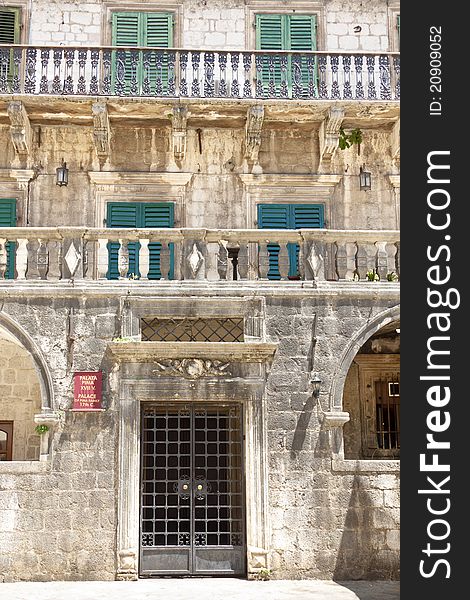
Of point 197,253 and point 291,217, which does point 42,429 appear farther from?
point 291,217

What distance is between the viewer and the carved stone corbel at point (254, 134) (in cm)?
1568

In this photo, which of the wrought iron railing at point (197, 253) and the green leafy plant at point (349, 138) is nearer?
the wrought iron railing at point (197, 253)

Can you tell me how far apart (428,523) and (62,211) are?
10.0m

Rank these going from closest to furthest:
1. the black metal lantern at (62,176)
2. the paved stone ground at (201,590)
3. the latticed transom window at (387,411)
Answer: the paved stone ground at (201,590), the latticed transom window at (387,411), the black metal lantern at (62,176)

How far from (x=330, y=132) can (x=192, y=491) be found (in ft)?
23.0

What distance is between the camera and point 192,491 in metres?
12.4

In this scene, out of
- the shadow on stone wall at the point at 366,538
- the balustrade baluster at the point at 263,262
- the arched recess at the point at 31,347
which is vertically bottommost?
the shadow on stone wall at the point at 366,538

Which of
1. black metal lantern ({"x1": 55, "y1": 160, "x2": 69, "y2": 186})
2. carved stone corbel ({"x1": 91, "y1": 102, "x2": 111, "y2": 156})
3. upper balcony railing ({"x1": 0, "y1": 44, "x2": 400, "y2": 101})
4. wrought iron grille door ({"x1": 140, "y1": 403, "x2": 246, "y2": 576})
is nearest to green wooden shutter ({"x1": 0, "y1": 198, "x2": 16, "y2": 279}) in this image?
black metal lantern ({"x1": 55, "y1": 160, "x2": 69, "y2": 186})

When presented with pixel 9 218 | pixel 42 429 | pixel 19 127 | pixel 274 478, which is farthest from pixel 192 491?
pixel 19 127

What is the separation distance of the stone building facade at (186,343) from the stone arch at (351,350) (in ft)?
0.09

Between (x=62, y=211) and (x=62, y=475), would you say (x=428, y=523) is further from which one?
(x=62, y=211)

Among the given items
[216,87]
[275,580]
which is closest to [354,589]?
[275,580]

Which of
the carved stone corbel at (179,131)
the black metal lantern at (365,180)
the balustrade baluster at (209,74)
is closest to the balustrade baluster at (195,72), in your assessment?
the balustrade baluster at (209,74)

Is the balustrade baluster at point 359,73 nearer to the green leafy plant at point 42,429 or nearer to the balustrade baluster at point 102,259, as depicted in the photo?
the balustrade baluster at point 102,259
